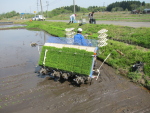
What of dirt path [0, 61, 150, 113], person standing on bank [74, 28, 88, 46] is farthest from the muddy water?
person standing on bank [74, 28, 88, 46]

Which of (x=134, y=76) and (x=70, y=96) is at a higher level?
(x=134, y=76)

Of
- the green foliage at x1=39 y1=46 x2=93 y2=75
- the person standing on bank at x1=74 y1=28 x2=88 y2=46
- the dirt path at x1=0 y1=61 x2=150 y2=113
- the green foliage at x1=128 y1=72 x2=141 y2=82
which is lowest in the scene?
the dirt path at x1=0 y1=61 x2=150 y2=113

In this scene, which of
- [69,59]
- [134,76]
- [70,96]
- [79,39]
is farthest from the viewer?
[79,39]

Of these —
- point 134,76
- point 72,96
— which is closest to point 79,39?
point 72,96

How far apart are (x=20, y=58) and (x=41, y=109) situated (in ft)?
24.5

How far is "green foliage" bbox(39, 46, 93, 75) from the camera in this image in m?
6.57

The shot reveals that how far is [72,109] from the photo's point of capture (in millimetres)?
5328

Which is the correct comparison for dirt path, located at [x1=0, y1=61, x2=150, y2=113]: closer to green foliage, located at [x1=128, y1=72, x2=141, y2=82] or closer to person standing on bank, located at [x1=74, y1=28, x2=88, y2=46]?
green foliage, located at [x1=128, y1=72, x2=141, y2=82]

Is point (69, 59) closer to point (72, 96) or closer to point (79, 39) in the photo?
point (79, 39)

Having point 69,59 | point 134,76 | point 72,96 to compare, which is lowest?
point 72,96

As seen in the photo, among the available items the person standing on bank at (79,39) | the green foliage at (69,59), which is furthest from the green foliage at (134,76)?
the person standing on bank at (79,39)

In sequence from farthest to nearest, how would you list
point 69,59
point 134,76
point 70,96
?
point 134,76 → point 69,59 → point 70,96

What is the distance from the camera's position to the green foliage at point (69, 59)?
6571 millimetres

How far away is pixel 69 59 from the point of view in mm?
7020
